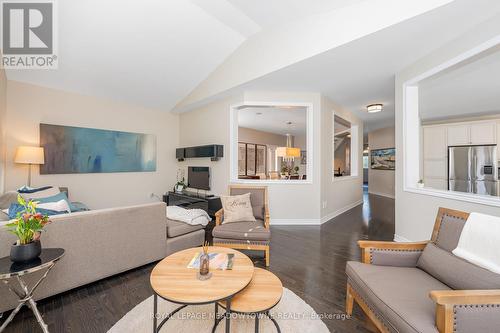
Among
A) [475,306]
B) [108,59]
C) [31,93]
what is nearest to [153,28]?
[108,59]

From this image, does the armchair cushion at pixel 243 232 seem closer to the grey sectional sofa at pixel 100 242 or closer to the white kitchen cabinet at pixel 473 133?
the grey sectional sofa at pixel 100 242

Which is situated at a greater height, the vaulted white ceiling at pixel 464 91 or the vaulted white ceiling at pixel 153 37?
the vaulted white ceiling at pixel 153 37

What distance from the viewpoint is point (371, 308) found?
134 cm

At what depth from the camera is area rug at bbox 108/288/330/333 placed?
1.50 meters

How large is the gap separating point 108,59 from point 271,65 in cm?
282

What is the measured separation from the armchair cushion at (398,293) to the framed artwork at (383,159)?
7.02m

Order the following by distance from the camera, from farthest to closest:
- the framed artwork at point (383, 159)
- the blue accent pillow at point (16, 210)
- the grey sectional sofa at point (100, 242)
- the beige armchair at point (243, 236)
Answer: the framed artwork at point (383, 159) → the beige armchair at point (243, 236) → the blue accent pillow at point (16, 210) → the grey sectional sofa at point (100, 242)

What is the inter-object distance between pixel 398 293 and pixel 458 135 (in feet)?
18.2

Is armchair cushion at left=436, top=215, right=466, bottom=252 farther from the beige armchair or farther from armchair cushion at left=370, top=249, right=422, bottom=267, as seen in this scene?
the beige armchair

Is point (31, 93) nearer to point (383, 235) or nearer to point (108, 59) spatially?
point (108, 59)

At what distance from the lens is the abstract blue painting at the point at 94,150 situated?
149 inches

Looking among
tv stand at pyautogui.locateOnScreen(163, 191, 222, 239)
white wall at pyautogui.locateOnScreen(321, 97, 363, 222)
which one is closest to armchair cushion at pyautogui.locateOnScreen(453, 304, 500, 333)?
tv stand at pyautogui.locateOnScreen(163, 191, 222, 239)

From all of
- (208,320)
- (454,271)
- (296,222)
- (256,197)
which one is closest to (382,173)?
(296,222)

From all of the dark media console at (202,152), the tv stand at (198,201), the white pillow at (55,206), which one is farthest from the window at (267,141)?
the white pillow at (55,206)
